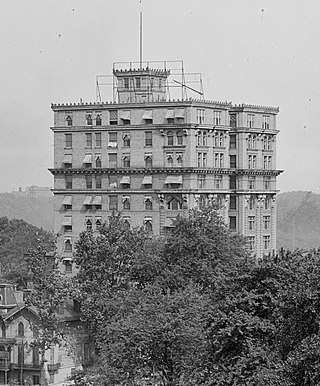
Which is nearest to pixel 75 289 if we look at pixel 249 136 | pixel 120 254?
pixel 120 254

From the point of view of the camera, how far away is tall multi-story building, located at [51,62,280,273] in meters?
120

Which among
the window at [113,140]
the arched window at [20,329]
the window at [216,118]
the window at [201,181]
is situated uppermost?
the window at [216,118]

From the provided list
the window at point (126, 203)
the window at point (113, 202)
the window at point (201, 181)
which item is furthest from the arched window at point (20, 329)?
the window at point (201, 181)

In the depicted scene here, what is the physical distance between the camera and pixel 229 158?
124562 millimetres

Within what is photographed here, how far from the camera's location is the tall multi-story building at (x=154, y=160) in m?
120

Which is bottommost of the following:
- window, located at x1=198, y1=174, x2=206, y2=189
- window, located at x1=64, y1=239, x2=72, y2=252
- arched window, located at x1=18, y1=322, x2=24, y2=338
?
arched window, located at x1=18, y1=322, x2=24, y2=338

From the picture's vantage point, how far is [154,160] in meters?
120

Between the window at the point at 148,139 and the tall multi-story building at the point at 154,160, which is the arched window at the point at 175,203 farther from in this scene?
the window at the point at 148,139

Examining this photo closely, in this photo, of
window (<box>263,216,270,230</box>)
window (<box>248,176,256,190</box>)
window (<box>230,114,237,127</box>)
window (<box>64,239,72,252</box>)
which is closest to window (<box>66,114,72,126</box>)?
window (<box>64,239,72,252</box>)

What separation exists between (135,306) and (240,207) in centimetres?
5084

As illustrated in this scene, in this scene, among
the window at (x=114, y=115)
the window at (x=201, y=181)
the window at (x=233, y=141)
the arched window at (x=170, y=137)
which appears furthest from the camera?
the window at (x=233, y=141)

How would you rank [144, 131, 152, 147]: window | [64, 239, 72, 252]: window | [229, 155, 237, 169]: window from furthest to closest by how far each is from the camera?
[229, 155, 237, 169]: window → [64, 239, 72, 252]: window → [144, 131, 152, 147]: window

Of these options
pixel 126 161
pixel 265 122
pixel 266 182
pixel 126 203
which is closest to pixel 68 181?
pixel 126 203

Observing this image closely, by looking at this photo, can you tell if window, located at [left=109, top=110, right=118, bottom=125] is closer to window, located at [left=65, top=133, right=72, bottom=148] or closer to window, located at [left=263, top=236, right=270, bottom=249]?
window, located at [left=65, top=133, right=72, bottom=148]
